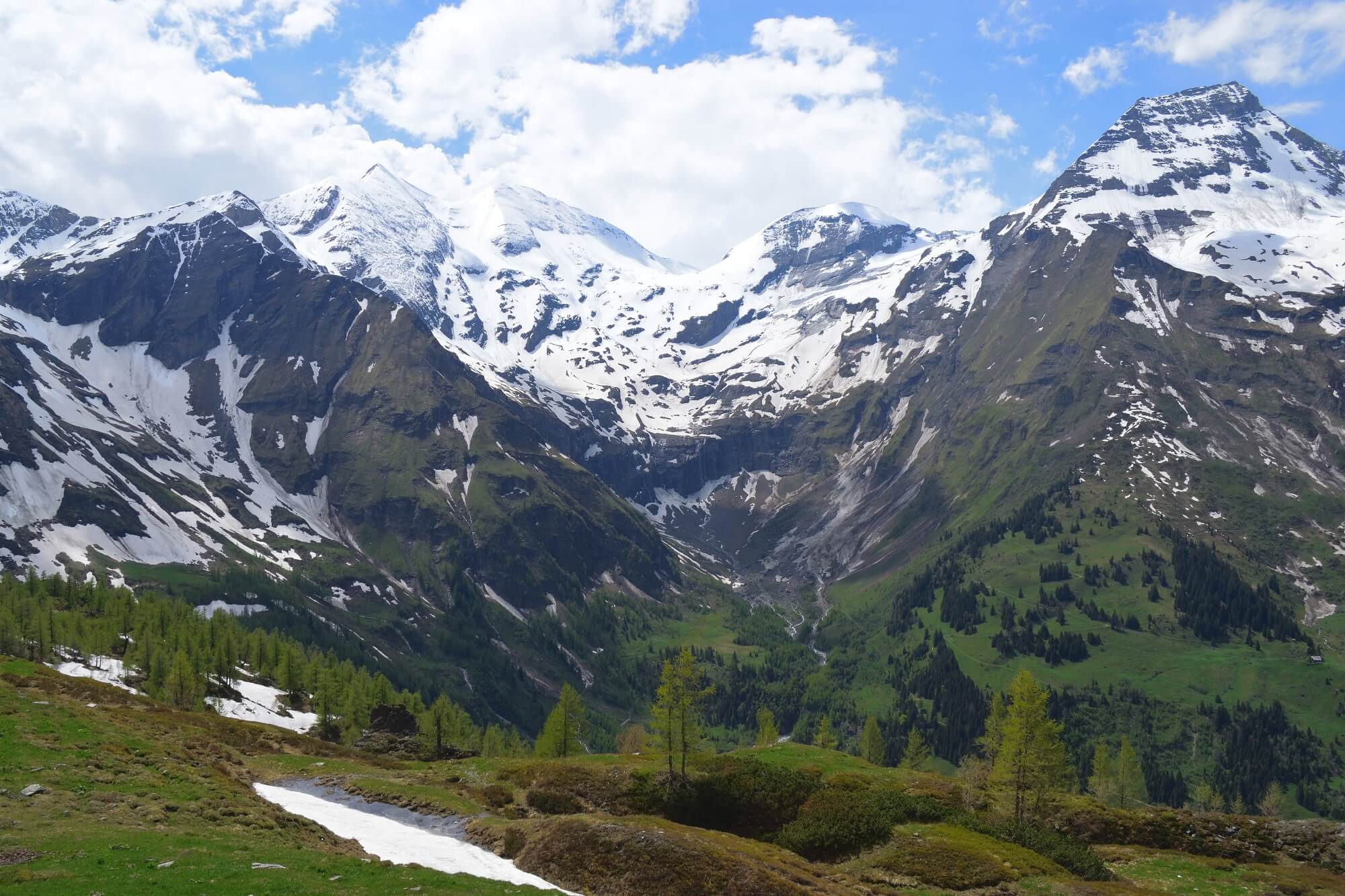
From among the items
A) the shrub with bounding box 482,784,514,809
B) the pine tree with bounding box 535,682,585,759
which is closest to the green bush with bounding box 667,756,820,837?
the shrub with bounding box 482,784,514,809

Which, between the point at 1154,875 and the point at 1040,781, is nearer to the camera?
the point at 1154,875

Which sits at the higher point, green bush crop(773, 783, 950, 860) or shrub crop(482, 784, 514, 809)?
green bush crop(773, 783, 950, 860)

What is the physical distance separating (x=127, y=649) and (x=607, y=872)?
415ft

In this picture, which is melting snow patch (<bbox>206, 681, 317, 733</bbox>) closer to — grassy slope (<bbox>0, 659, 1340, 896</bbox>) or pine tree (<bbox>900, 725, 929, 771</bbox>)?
grassy slope (<bbox>0, 659, 1340, 896</bbox>)

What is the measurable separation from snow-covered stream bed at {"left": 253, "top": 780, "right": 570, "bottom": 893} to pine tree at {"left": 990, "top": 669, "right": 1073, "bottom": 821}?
124 ft

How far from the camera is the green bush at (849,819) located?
60781 millimetres

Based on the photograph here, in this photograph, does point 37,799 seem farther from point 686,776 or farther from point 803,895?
point 686,776

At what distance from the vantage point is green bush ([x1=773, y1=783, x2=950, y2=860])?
6078cm

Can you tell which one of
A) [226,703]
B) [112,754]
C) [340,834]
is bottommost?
[226,703]

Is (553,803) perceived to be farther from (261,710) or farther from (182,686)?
(261,710)

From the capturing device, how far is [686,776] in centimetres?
7294

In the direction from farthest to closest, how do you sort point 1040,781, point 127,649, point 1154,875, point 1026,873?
point 127,649
point 1040,781
point 1154,875
point 1026,873

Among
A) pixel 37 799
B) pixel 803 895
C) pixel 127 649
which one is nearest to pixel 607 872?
pixel 803 895

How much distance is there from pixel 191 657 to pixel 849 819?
11574cm
